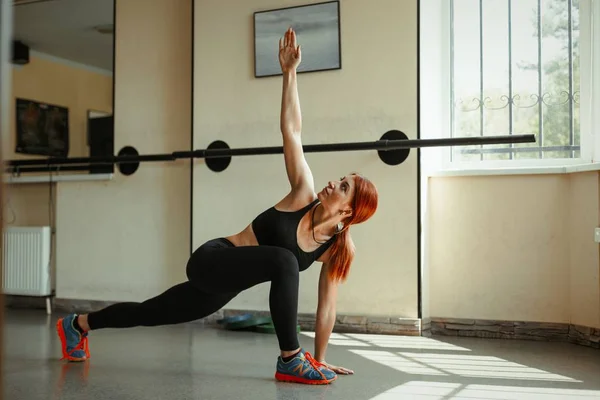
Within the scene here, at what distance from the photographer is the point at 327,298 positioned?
2.57 metres

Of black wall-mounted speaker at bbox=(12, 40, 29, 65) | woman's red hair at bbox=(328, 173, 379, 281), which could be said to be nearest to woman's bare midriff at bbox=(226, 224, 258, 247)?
woman's red hair at bbox=(328, 173, 379, 281)

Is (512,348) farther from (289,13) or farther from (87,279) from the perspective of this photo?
(87,279)

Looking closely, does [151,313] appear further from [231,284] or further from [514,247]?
[514,247]

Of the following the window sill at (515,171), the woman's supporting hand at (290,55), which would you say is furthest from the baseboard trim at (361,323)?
the woman's supporting hand at (290,55)

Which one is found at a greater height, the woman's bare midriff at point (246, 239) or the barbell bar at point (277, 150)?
the barbell bar at point (277, 150)

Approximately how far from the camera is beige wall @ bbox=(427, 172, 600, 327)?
351cm

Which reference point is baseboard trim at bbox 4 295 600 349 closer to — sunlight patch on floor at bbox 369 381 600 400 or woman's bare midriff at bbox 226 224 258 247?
sunlight patch on floor at bbox 369 381 600 400

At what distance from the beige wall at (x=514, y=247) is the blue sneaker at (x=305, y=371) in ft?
5.17

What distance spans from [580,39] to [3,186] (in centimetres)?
372

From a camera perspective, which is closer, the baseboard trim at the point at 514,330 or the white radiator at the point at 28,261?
the baseboard trim at the point at 514,330

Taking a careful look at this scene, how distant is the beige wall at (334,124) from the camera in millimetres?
3783

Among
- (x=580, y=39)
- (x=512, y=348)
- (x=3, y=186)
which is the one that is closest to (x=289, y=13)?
(x=580, y=39)

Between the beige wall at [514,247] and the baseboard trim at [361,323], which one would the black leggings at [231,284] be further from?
the beige wall at [514,247]

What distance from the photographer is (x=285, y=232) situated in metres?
2.49
